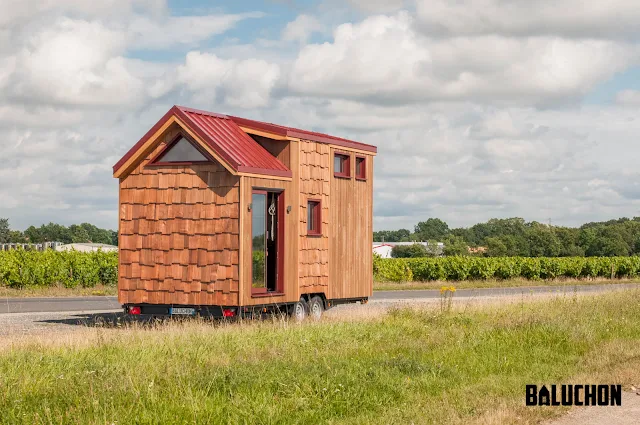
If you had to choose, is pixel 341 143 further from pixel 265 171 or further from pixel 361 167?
pixel 265 171

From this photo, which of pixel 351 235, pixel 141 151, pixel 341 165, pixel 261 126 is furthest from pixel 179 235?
pixel 351 235

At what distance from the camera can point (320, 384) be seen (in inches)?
376

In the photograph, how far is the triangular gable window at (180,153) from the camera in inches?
694

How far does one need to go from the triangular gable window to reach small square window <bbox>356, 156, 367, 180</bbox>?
545cm

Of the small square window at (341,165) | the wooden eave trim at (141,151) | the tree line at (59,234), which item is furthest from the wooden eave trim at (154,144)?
the tree line at (59,234)

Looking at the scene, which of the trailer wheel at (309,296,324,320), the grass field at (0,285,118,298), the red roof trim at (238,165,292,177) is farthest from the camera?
the grass field at (0,285,118,298)

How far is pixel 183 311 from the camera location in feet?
57.7

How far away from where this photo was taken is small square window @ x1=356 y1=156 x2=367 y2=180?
21609 millimetres

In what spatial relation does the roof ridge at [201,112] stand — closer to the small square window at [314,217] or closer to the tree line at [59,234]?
the small square window at [314,217]

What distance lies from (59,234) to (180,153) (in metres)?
111

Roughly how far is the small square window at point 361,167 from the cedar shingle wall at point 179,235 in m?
5.42

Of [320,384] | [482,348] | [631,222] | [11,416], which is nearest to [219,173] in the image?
[482,348]

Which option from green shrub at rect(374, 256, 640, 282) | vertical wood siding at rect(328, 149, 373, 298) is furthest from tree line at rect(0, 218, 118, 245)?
vertical wood siding at rect(328, 149, 373, 298)

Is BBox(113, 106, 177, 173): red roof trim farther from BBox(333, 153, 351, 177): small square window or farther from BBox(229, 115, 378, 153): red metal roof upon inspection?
BBox(333, 153, 351, 177): small square window
